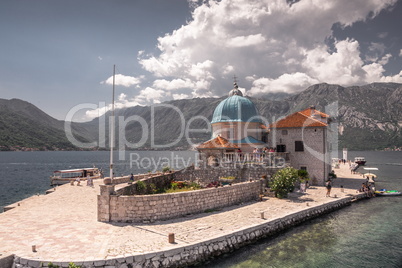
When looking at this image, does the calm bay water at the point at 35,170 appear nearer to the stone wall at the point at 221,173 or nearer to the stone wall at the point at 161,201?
the stone wall at the point at 221,173

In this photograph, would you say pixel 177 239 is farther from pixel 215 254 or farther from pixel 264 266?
pixel 264 266

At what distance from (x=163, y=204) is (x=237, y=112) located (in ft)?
73.9

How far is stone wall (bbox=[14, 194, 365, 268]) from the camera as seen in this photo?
10773 mm

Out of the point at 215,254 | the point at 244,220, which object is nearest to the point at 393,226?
the point at 244,220

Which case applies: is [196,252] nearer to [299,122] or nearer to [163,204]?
[163,204]

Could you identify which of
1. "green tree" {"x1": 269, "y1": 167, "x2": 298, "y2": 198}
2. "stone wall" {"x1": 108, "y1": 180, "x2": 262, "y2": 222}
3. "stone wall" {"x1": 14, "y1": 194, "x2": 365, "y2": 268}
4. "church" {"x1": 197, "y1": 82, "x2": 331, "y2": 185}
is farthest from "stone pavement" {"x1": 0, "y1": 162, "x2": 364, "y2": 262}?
"church" {"x1": 197, "y1": 82, "x2": 331, "y2": 185}

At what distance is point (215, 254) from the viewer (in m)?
13.9

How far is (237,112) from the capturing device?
120 feet

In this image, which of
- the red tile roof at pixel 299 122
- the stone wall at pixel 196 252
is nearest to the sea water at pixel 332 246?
the stone wall at pixel 196 252

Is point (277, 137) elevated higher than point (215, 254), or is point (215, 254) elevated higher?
point (277, 137)

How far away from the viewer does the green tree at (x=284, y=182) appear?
24220 millimetres

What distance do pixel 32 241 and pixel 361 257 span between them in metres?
18.4

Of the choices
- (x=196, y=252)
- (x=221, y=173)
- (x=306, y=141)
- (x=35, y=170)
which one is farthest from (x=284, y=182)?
(x=35, y=170)

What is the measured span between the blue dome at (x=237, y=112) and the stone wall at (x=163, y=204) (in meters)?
16.9
